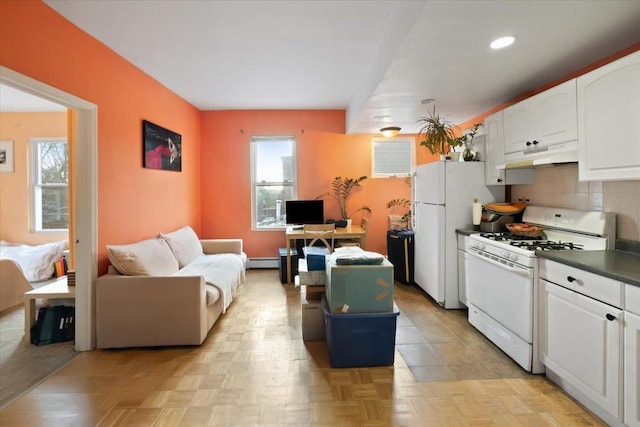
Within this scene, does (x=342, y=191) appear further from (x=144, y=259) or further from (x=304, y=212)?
(x=144, y=259)

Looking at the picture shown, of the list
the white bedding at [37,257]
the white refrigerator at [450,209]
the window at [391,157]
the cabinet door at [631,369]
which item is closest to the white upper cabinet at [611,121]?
the cabinet door at [631,369]

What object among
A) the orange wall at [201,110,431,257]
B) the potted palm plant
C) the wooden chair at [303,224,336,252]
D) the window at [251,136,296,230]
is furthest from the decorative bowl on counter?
the window at [251,136,296,230]

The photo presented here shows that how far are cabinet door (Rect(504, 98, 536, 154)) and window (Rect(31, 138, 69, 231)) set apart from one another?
6.32 m

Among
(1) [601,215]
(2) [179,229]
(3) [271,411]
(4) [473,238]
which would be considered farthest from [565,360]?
(2) [179,229]

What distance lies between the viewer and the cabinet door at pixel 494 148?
11.0ft

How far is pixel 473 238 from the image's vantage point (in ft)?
10.6

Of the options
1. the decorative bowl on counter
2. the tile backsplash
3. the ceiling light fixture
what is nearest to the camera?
the tile backsplash

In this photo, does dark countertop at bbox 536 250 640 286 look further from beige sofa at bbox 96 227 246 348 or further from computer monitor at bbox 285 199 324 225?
computer monitor at bbox 285 199 324 225

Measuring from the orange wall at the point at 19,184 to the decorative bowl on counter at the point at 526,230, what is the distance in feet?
20.8

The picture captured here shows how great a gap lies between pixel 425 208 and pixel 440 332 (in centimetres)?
156

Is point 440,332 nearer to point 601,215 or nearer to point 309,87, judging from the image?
point 601,215

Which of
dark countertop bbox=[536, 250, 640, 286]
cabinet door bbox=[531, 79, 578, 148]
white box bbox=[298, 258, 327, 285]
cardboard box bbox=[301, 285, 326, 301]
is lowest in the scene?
cardboard box bbox=[301, 285, 326, 301]

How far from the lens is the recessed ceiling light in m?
2.17

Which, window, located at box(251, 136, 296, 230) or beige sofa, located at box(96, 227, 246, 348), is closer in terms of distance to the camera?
beige sofa, located at box(96, 227, 246, 348)
